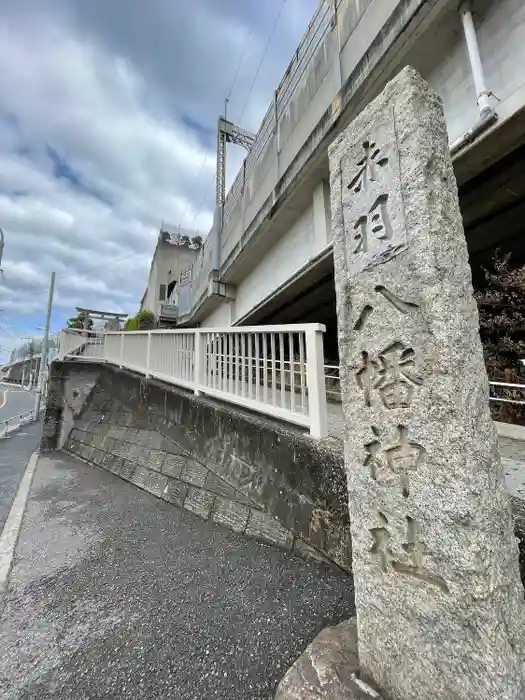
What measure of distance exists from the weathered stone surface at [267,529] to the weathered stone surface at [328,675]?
1.06 m

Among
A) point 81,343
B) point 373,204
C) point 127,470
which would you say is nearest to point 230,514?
→ point 127,470

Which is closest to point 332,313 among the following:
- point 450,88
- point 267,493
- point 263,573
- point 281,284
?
point 281,284

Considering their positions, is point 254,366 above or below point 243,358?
below

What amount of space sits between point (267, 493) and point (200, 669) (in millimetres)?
1373

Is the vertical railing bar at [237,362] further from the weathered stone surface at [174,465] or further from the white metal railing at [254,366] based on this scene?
the weathered stone surface at [174,465]

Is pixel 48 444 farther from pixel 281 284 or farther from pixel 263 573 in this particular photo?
pixel 263 573

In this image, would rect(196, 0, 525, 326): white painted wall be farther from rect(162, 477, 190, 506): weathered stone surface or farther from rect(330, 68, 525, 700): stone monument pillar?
rect(162, 477, 190, 506): weathered stone surface

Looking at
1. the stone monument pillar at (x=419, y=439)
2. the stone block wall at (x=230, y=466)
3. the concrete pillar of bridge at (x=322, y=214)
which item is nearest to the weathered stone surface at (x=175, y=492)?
the stone block wall at (x=230, y=466)

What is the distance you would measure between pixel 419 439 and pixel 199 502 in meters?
3.08

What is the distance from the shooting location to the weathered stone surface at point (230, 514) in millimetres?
3198

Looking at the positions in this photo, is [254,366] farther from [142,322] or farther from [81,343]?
[142,322]

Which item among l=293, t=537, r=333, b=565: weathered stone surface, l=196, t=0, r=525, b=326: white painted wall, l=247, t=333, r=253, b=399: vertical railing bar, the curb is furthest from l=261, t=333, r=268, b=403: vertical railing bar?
l=196, t=0, r=525, b=326: white painted wall

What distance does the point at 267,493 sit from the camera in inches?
120

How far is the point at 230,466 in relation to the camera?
11.7 feet
